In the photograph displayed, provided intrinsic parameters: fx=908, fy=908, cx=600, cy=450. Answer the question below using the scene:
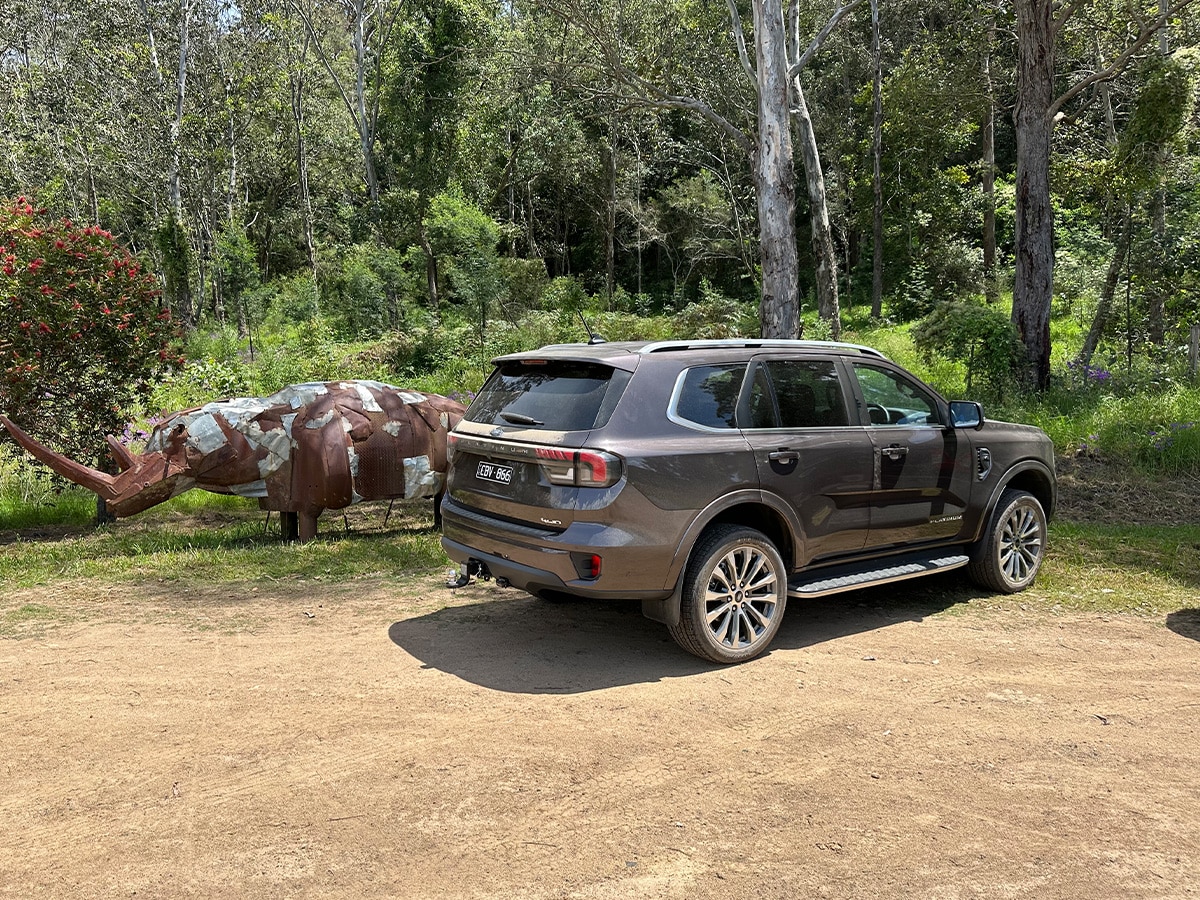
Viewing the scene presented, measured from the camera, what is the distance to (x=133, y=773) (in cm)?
405

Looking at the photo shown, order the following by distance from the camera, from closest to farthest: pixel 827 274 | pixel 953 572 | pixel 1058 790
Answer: pixel 1058 790 < pixel 953 572 < pixel 827 274

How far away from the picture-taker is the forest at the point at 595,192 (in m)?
13.1

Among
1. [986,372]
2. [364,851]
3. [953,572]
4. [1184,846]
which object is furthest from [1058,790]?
[986,372]

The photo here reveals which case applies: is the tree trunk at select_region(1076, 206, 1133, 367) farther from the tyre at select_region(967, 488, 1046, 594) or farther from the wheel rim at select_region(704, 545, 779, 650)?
the wheel rim at select_region(704, 545, 779, 650)

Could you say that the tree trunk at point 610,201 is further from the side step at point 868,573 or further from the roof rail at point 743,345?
the side step at point 868,573

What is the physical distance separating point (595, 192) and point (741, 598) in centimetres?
3630

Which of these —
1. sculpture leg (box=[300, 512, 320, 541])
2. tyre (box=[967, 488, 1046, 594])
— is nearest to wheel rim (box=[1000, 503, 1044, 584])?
tyre (box=[967, 488, 1046, 594])

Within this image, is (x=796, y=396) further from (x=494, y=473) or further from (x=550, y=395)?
(x=494, y=473)

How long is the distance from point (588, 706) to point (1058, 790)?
223 cm

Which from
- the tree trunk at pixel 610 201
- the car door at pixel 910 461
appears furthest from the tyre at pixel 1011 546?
the tree trunk at pixel 610 201

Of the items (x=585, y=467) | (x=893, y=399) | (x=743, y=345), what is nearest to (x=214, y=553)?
(x=585, y=467)

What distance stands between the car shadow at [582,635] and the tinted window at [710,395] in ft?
4.85

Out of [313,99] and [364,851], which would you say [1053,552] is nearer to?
[364,851]

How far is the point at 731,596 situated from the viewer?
5383 millimetres
